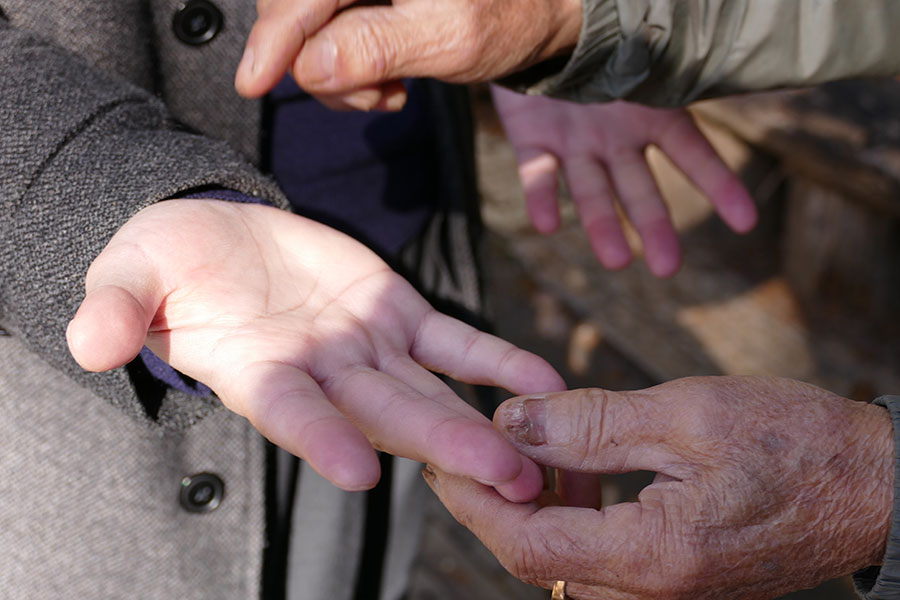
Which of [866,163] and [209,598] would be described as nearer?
→ [209,598]

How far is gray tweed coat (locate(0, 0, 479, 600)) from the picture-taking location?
98 cm

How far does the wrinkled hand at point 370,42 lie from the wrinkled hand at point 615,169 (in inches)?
23.9

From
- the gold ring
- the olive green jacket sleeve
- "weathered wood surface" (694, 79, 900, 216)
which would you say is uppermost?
the olive green jacket sleeve

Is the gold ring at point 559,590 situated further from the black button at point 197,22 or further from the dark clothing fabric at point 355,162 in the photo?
the black button at point 197,22

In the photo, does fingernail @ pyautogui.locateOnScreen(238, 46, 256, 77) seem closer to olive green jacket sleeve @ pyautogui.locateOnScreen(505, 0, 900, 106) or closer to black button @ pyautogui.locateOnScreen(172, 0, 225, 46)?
black button @ pyautogui.locateOnScreen(172, 0, 225, 46)

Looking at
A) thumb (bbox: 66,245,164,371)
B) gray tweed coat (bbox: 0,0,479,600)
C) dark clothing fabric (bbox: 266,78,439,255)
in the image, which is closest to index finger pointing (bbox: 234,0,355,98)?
gray tweed coat (bbox: 0,0,479,600)

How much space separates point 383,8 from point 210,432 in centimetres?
69

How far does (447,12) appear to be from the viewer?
43.9 inches

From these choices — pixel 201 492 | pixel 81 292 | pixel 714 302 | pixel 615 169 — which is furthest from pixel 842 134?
pixel 81 292

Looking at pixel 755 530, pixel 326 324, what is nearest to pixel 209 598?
pixel 326 324

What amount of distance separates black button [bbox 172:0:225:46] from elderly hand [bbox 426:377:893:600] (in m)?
0.73

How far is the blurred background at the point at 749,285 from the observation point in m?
2.37

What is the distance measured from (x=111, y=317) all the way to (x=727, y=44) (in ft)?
3.42

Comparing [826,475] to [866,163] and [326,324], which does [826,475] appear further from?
[866,163]
